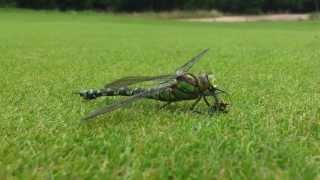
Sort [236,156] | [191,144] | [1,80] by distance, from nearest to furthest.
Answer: [236,156] < [191,144] < [1,80]

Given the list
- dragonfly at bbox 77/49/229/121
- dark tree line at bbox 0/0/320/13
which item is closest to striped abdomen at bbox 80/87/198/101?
dragonfly at bbox 77/49/229/121

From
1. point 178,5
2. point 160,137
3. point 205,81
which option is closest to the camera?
point 160,137

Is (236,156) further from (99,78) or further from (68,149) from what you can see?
(99,78)

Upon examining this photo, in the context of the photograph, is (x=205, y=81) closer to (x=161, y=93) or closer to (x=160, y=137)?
(x=161, y=93)

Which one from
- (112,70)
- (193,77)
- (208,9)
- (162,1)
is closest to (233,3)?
(208,9)

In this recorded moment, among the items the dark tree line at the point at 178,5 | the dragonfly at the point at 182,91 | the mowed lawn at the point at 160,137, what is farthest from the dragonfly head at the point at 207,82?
the dark tree line at the point at 178,5

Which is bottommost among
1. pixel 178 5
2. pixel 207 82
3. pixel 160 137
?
pixel 178 5

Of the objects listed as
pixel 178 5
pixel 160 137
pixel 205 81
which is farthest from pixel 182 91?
pixel 178 5

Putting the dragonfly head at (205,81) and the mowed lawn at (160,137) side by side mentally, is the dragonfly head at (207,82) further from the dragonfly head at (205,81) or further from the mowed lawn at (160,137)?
the mowed lawn at (160,137)

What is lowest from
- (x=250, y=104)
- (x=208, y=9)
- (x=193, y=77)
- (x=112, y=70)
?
(x=208, y=9)
